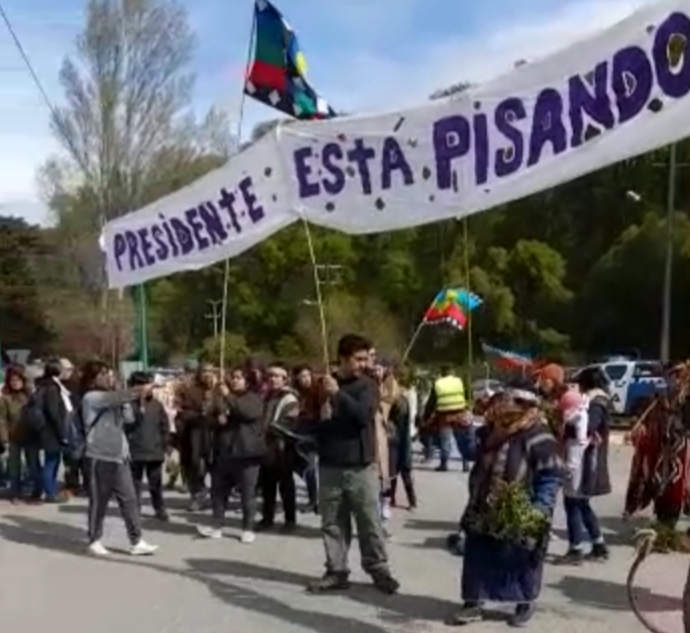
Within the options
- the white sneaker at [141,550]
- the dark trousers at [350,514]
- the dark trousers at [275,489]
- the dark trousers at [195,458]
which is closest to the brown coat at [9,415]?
the dark trousers at [195,458]

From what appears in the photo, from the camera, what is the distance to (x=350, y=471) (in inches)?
386

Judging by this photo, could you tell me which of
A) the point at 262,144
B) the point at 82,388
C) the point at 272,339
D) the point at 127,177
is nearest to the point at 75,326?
the point at 272,339

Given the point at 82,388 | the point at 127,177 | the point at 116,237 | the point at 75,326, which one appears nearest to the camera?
the point at 116,237

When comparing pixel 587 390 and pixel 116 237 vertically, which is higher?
pixel 116 237

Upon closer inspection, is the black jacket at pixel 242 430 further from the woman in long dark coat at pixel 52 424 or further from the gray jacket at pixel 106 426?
the woman in long dark coat at pixel 52 424

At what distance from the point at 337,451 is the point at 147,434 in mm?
4856

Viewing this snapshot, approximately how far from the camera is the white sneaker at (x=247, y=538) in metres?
12.6

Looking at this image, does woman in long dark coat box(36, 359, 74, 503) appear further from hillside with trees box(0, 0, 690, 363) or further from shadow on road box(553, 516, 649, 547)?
hillside with trees box(0, 0, 690, 363)

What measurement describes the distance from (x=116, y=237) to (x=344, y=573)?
113 inches

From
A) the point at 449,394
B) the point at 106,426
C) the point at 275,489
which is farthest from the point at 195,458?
the point at 449,394

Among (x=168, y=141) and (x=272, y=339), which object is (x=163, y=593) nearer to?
(x=168, y=141)

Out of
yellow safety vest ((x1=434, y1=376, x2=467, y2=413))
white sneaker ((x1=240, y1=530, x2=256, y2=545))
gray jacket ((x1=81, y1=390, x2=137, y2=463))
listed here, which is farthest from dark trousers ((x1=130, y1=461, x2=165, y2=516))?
yellow safety vest ((x1=434, y1=376, x2=467, y2=413))

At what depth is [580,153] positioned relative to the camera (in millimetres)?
7277

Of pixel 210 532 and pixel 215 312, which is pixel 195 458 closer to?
pixel 210 532
